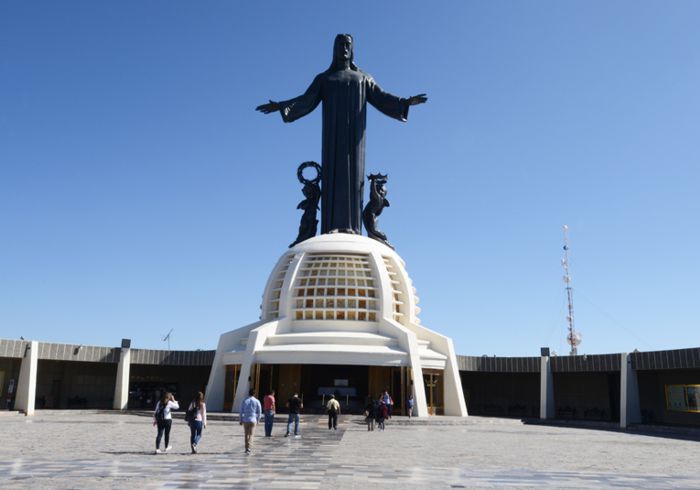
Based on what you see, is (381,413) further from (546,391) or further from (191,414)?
(546,391)

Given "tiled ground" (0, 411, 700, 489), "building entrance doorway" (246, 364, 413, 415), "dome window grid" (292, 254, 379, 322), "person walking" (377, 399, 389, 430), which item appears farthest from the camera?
"dome window grid" (292, 254, 379, 322)

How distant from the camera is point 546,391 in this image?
149 ft

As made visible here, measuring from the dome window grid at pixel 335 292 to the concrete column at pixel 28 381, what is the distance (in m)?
18.5

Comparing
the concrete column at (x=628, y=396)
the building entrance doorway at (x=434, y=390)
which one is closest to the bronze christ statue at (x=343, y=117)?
the building entrance doorway at (x=434, y=390)

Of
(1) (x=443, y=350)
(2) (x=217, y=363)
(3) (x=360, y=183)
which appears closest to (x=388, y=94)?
(3) (x=360, y=183)

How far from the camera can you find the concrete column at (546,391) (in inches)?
1773

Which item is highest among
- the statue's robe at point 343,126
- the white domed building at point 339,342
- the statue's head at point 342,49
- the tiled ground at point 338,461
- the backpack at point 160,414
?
the statue's head at point 342,49

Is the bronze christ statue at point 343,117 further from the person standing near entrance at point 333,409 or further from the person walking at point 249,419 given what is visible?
the person walking at point 249,419

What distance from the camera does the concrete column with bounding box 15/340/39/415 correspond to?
41000mm

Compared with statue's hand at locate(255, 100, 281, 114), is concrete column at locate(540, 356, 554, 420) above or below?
below

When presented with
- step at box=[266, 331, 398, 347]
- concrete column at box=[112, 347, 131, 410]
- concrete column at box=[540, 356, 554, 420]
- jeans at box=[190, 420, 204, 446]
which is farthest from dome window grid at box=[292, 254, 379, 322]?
jeans at box=[190, 420, 204, 446]

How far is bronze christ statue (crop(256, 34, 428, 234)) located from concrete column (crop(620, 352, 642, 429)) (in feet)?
78.9

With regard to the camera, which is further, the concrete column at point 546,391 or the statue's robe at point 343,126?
the statue's robe at point 343,126

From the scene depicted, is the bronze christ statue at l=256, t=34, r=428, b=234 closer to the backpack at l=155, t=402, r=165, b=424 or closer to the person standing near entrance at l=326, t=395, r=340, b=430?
the person standing near entrance at l=326, t=395, r=340, b=430
